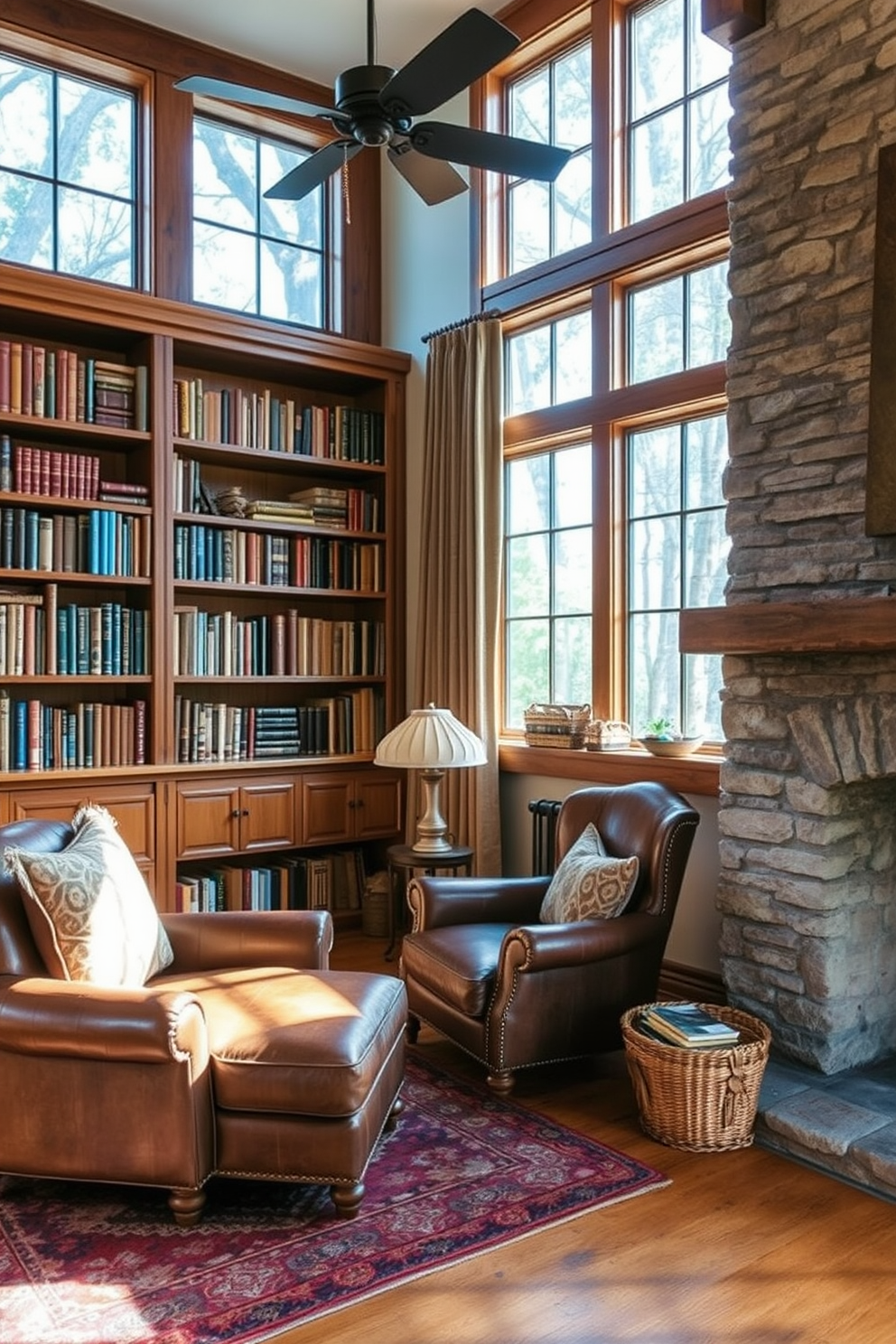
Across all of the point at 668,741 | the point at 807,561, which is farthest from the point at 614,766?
the point at 807,561

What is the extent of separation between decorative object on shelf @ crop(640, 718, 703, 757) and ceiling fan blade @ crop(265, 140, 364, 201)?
2300mm

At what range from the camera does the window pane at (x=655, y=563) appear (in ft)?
14.1

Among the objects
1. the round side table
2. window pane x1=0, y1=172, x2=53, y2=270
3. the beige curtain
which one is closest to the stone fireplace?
the round side table

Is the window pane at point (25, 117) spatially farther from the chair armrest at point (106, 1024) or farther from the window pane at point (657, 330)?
the chair armrest at point (106, 1024)

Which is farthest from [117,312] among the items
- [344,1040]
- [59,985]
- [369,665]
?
[344,1040]

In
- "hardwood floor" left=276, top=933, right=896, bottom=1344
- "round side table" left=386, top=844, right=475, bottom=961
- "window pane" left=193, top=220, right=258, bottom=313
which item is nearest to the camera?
"hardwood floor" left=276, top=933, right=896, bottom=1344

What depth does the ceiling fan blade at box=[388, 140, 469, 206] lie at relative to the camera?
3277 mm

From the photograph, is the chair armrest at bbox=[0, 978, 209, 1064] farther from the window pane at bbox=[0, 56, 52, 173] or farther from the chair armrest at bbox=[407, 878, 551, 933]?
the window pane at bbox=[0, 56, 52, 173]

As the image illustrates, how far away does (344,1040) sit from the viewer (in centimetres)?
261

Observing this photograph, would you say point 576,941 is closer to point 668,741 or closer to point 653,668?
point 668,741

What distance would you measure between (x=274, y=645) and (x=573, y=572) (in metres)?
1.49

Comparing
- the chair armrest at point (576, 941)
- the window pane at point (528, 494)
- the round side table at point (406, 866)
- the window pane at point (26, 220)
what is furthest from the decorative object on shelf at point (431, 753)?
the window pane at point (26, 220)

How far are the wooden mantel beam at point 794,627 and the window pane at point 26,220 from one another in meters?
3.35

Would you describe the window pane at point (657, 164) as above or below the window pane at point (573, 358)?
above
